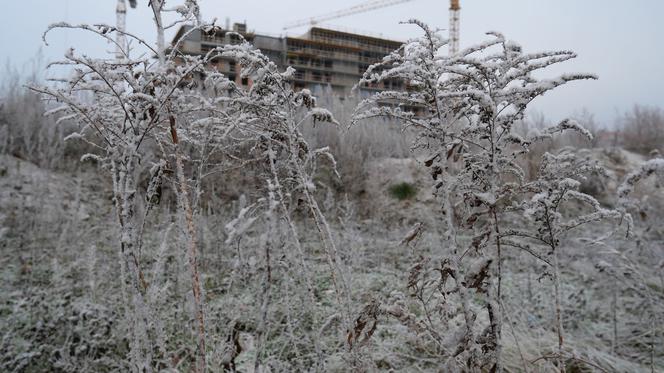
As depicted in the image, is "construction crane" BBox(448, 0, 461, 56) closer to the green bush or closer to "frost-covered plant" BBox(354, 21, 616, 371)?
the green bush

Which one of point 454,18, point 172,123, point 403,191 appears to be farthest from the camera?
point 454,18

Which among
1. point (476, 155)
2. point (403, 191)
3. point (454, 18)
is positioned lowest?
point (403, 191)

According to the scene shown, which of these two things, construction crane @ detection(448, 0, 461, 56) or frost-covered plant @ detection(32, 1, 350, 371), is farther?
construction crane @ detection(448, 0, 461, 56)

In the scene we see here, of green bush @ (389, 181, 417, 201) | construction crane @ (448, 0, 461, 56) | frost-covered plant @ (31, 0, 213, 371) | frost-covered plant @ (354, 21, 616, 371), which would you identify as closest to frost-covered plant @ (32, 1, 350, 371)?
frost-covered plant @ (31, 0, 213, 371)

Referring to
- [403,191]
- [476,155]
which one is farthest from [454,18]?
[476,155]

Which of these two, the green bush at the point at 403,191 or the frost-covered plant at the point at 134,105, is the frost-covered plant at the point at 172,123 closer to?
the frost-covered plant at the point at 134,105

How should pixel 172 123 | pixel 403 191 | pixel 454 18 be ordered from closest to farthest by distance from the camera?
pixel 172 123 → pixel 403 191 → pixel 454 18

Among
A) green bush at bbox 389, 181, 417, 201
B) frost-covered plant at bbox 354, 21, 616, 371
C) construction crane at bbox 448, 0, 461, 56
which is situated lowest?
green bush at bbox 389, 181, 417, 201

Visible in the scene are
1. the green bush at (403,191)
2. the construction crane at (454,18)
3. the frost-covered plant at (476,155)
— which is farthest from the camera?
the construction crane at (454,18)

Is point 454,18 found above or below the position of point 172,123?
above

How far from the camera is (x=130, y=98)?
138cm

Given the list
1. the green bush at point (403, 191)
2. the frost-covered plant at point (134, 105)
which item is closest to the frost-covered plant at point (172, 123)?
the frost-covered plant at point (134, 105)

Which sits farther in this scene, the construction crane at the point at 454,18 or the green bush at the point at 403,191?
the construction crane at the point at 454,18

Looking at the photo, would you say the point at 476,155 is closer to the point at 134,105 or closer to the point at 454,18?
the point at 134,105
